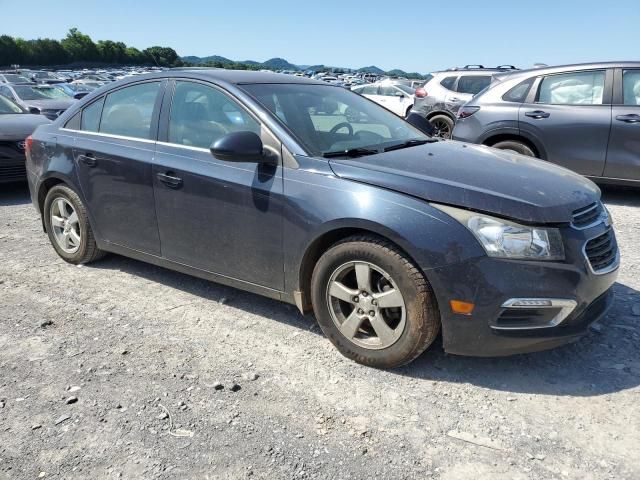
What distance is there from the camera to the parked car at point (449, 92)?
12820mm

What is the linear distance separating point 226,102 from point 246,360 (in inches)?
66.6

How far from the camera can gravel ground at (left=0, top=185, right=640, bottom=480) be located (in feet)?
8.00

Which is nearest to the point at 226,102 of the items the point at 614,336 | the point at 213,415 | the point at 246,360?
the point at 246,360

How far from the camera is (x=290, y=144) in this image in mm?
3387

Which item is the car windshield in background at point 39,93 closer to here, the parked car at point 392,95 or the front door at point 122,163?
the parked car at point 392,95

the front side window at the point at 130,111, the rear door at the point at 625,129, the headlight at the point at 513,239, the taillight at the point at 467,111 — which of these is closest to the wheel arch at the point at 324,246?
the headlight at the point at 513,239

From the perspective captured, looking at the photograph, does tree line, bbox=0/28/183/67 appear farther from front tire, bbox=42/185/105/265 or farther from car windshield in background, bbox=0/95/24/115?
front tire, bbox=42/185/105/265

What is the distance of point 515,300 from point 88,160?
337 centimetres

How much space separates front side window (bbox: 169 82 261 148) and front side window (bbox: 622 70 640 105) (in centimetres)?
523

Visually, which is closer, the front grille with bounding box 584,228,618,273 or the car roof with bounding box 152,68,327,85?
the front grille with bounding box 584,228,618,273

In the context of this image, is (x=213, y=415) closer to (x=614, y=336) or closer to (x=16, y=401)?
(x=16, y=401)

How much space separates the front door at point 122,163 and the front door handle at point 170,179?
5.2 inches

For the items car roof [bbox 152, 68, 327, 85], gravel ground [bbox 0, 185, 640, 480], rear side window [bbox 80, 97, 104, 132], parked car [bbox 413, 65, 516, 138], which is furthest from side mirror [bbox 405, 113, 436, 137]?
parked car [bbox 413, 65, 516, 138]

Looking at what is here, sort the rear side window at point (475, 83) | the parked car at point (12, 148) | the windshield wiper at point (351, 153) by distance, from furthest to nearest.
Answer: the rear side window at point (475, 83), the parked car at point (12, 148), the windshield wiper at point (351, 153)
